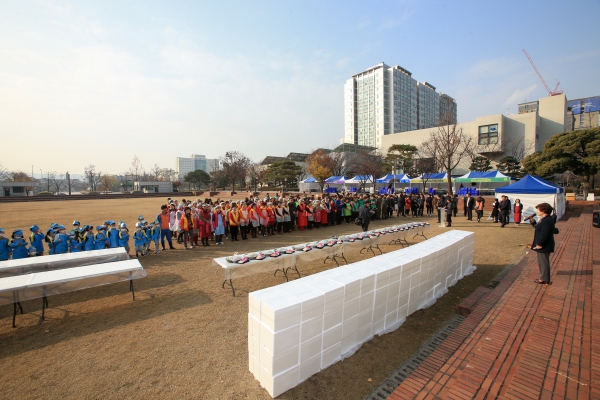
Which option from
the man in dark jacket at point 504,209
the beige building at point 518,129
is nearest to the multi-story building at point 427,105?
the beige building at point 518,129

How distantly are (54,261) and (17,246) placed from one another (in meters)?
1.92

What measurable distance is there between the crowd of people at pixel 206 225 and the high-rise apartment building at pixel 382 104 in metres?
78.2

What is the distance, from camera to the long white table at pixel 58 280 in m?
4.61

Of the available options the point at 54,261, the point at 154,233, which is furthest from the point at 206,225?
the point at 54,261

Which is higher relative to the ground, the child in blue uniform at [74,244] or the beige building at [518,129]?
the beige building at [518,129]

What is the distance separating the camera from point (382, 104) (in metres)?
94.1

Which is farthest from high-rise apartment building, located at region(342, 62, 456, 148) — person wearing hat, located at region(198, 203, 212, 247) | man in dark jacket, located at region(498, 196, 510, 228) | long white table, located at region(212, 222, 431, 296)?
long white table, located at region(212, 222, 431, 296)

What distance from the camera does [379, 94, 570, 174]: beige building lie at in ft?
166

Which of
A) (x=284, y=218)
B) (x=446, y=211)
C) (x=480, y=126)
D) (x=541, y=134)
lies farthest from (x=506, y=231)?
(x=541, y=134)

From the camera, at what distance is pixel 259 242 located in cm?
1138

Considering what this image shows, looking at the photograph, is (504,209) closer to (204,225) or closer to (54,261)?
(204,225)

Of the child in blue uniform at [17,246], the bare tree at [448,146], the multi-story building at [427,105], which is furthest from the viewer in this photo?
the multi-story building at [427,105]

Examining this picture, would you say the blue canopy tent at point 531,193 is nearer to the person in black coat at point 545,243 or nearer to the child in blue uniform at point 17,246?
the person in black coat at point 545,243

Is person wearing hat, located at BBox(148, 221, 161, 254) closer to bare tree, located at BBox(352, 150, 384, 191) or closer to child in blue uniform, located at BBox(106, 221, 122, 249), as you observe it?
child in blue uniform, located at BBox(106, 221, 122, 249)
